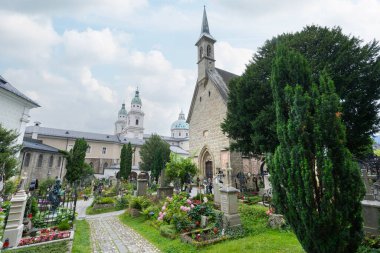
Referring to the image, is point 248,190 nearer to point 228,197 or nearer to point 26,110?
point 228,197

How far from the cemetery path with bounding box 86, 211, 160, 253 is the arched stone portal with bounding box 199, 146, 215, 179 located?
11.7 meters

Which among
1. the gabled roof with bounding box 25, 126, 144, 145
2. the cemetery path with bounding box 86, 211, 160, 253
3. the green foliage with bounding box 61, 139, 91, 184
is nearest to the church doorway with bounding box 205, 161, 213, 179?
the cemetery path with bounding box 86, 211, 160, 253

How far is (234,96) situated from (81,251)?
37.9 feet

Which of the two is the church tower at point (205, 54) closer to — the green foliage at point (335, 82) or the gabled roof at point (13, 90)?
the green foliage at point (335, 82)

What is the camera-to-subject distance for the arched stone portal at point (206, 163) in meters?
20.1

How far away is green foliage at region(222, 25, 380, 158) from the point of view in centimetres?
1012

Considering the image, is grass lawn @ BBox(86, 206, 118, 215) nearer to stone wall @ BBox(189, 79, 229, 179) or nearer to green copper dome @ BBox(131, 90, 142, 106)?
stone wall @ BBox(189, 79, 229, 179)

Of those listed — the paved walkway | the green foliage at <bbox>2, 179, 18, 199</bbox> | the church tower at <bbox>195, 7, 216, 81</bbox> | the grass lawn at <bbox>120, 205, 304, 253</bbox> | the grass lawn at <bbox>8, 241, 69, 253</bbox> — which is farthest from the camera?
the church tower at <bbox>195, 7, 216, 81</bbox>

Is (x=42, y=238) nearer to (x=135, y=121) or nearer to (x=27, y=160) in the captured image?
(x=27, y=160)

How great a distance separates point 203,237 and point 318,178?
4569 millimetres

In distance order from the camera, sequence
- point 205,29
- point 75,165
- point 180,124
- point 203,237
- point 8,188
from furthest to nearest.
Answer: point 180,124 < point 75,165 < point 205,29 < point 8,188 < point 203,237

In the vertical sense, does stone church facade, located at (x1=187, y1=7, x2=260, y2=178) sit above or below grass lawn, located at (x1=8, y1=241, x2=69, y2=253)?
above

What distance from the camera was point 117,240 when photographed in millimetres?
7367

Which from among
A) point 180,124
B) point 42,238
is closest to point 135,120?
point 180,124
